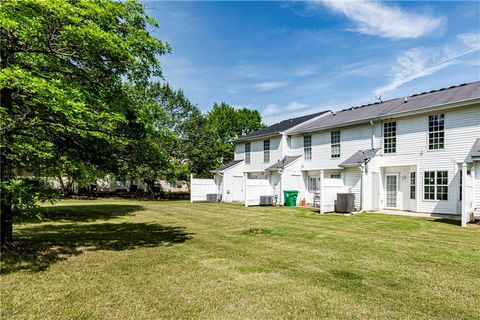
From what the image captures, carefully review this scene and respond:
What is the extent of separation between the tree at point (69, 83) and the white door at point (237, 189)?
712 inches

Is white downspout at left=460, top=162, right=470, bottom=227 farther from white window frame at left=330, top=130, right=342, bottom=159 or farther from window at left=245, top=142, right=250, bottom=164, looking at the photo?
window at left=245, top=142, right=250, bottom=164

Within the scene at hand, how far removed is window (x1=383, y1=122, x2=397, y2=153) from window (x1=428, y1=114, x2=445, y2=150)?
1.83 meters

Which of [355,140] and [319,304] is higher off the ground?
[355,140]

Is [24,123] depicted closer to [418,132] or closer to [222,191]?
[418,132]

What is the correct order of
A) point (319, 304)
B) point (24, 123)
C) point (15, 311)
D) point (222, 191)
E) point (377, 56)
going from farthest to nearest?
1. point (222, 191)
2. point (377, 56)
3. point (24, 123)
4. point (319, 304)
5. point (15, 311)

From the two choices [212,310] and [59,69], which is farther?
[59,69]

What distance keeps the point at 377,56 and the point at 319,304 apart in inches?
695

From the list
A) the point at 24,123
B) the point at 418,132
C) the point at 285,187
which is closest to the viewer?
the point at 24,123

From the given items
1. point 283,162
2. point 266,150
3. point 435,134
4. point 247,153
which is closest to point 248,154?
point 247,153

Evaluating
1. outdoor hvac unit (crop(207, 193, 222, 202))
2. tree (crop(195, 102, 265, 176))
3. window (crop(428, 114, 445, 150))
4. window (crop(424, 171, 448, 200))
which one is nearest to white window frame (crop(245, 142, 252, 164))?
outdoor hvac unit (crop(207, 193, 222, 202))

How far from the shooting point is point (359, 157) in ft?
57.9

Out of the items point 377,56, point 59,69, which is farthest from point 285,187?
point 59,69

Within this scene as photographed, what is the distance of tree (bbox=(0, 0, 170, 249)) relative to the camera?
534 centimetres

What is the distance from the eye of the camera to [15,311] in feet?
12.7
